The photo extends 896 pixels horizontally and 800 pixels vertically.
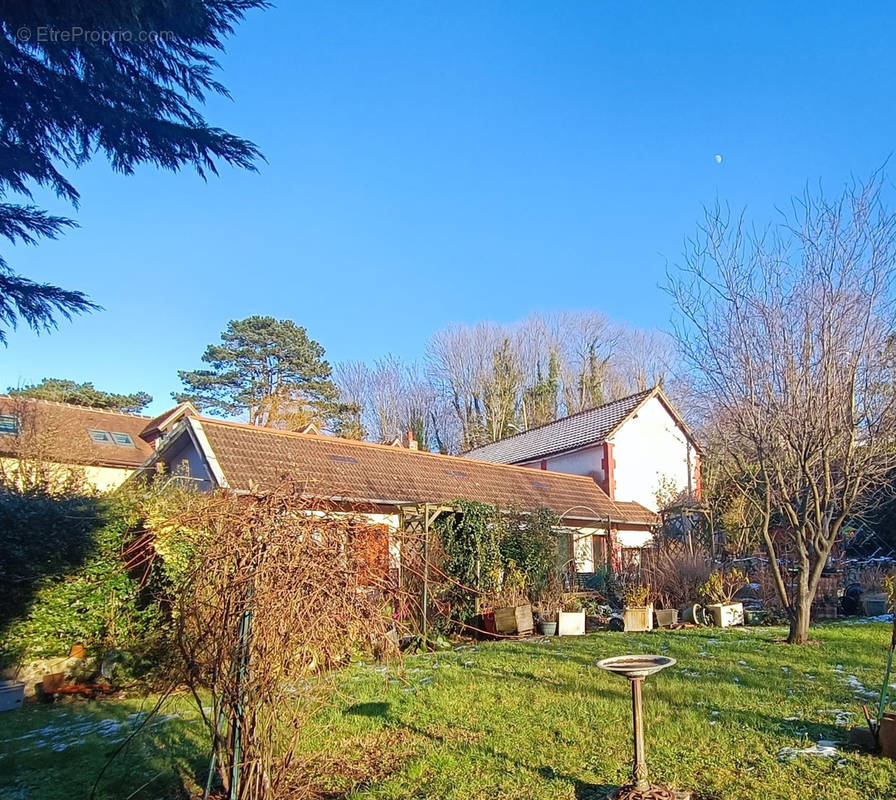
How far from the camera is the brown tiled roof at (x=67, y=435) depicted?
14688 mm

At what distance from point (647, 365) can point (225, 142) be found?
106 ft

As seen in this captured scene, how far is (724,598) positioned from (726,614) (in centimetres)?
50

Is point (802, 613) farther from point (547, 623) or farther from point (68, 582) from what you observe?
point (68, 582)

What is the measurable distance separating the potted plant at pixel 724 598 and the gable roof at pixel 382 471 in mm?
4350

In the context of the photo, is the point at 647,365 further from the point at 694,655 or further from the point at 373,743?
the point at 373,743

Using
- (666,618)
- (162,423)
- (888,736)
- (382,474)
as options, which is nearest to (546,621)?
(666,618)

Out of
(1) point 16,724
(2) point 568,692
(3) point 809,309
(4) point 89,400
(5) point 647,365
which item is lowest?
(1) point 16,724

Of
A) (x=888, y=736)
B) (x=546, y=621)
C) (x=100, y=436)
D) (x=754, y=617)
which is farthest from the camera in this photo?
(x=100, y=436)

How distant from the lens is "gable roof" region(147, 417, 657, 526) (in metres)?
12.6

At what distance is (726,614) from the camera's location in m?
11.1

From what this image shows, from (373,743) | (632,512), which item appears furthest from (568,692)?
(632,512)

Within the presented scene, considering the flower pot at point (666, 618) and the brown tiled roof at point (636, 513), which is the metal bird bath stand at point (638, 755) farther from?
the brown tiled roof at point (636, 513)

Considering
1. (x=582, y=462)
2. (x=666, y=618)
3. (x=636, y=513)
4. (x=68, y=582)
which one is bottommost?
(x=666, y=618)

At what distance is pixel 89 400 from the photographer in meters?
33.1
